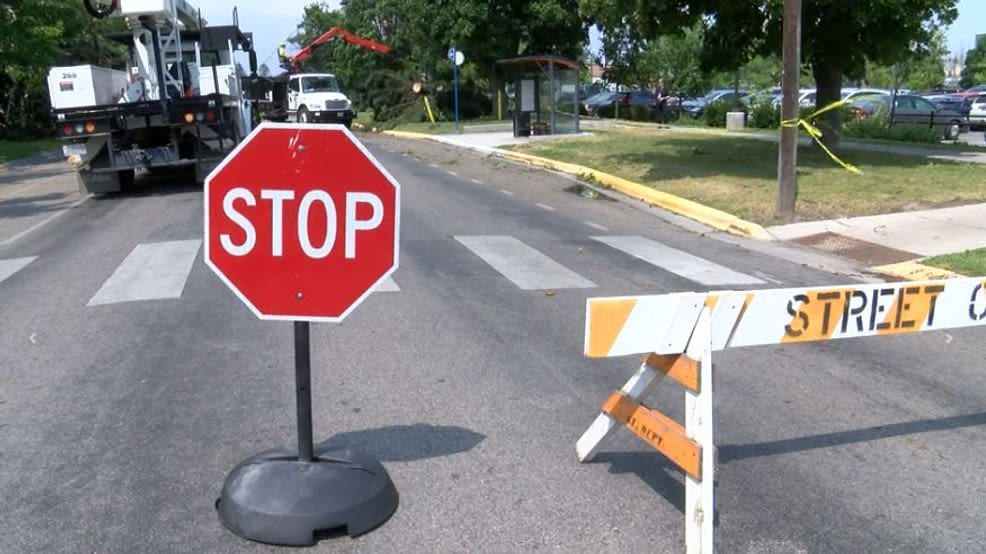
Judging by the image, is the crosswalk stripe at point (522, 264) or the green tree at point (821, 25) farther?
the green tree at point (821, 25)

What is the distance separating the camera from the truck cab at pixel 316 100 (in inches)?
1364

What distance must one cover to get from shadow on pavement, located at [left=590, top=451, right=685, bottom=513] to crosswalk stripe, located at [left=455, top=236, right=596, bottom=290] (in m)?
3.92

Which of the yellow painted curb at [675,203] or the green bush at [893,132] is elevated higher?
the green bush at [893,132]

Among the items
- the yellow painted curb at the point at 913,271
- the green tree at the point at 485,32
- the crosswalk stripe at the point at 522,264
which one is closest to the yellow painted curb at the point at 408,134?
the green tree at the point at 485,32

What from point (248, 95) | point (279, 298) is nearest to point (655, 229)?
point (279, 298)

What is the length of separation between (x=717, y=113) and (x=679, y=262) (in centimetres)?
2461

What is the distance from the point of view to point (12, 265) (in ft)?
33.1

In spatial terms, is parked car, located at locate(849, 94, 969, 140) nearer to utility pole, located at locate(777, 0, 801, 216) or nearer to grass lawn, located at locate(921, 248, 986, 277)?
utility pole, located at locate(777, 0, 801, 216)

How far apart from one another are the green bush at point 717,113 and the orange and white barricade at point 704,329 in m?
29.5

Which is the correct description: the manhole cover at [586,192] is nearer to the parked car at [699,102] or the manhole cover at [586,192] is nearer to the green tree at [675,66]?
the parked car at [699,102]

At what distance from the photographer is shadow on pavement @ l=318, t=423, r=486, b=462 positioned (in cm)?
465

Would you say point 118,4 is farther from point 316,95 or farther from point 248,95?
point 316,95

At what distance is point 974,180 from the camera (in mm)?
14188

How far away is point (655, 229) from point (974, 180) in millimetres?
5716
